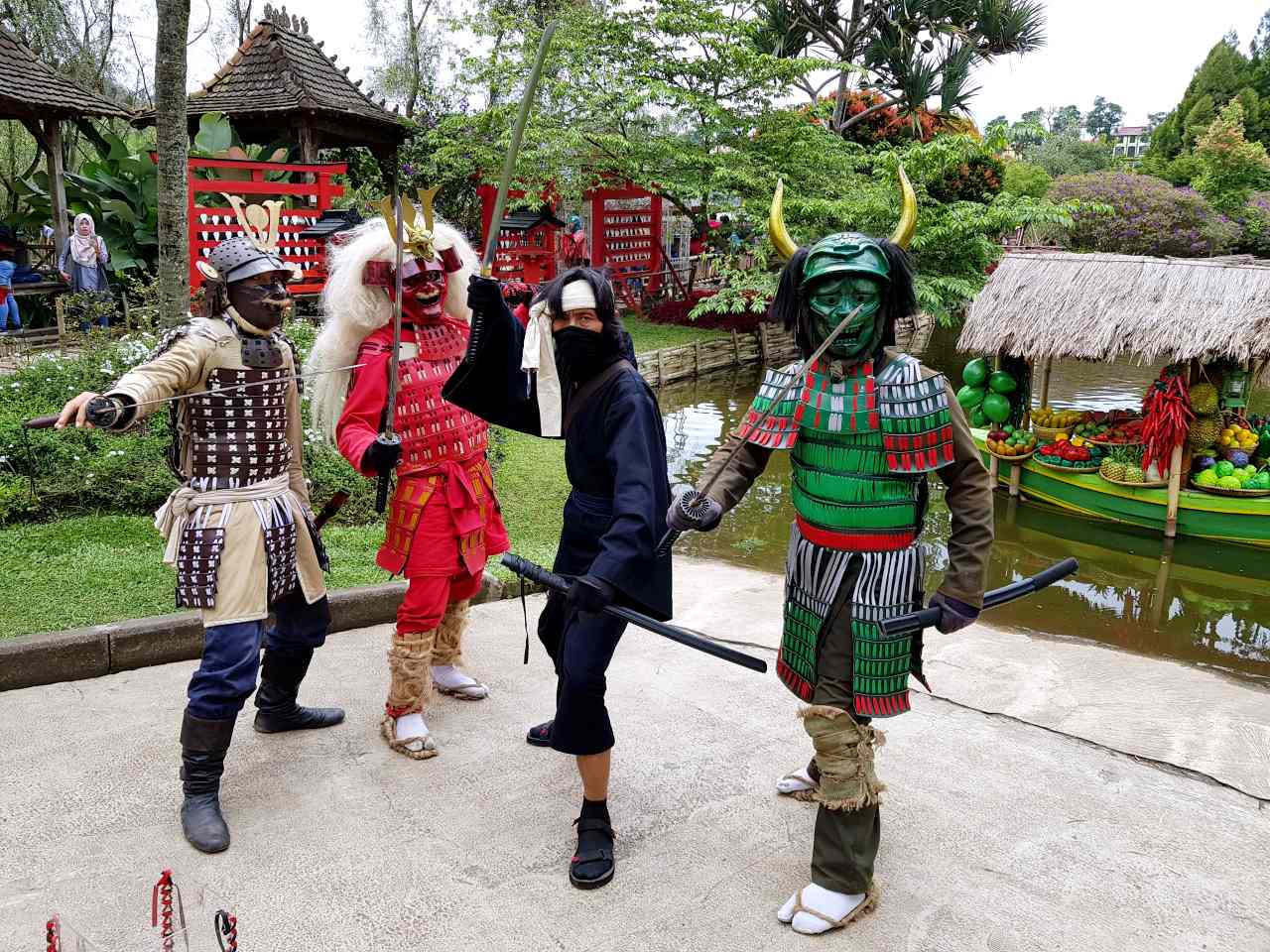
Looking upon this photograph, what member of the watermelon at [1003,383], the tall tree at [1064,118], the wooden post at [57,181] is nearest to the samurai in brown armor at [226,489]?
the watermelon at [1003,383]

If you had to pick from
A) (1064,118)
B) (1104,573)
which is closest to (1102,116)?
(1064,118)

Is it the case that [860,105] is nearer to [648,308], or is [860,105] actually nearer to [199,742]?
[648,308]

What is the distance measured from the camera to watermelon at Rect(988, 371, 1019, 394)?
10.8 m

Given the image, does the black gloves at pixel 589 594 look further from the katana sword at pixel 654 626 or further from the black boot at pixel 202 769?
the black boot at pixel 202 769

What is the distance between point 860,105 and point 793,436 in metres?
20.6

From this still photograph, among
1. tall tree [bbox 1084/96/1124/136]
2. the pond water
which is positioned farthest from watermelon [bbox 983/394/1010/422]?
tall tree [bbox 1084/96/1124/136]

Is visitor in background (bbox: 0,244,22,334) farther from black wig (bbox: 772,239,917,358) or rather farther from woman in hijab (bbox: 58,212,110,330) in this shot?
black wig (bbox: 772,239,917,358)

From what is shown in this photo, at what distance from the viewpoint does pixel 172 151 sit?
660 centimetres

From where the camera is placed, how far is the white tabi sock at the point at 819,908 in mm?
2695

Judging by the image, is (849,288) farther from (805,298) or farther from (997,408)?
(997,408)

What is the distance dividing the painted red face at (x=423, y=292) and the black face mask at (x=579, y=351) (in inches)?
29.1

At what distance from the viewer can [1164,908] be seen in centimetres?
282

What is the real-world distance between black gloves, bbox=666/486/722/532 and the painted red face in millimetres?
1444

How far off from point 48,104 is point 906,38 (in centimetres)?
1633
